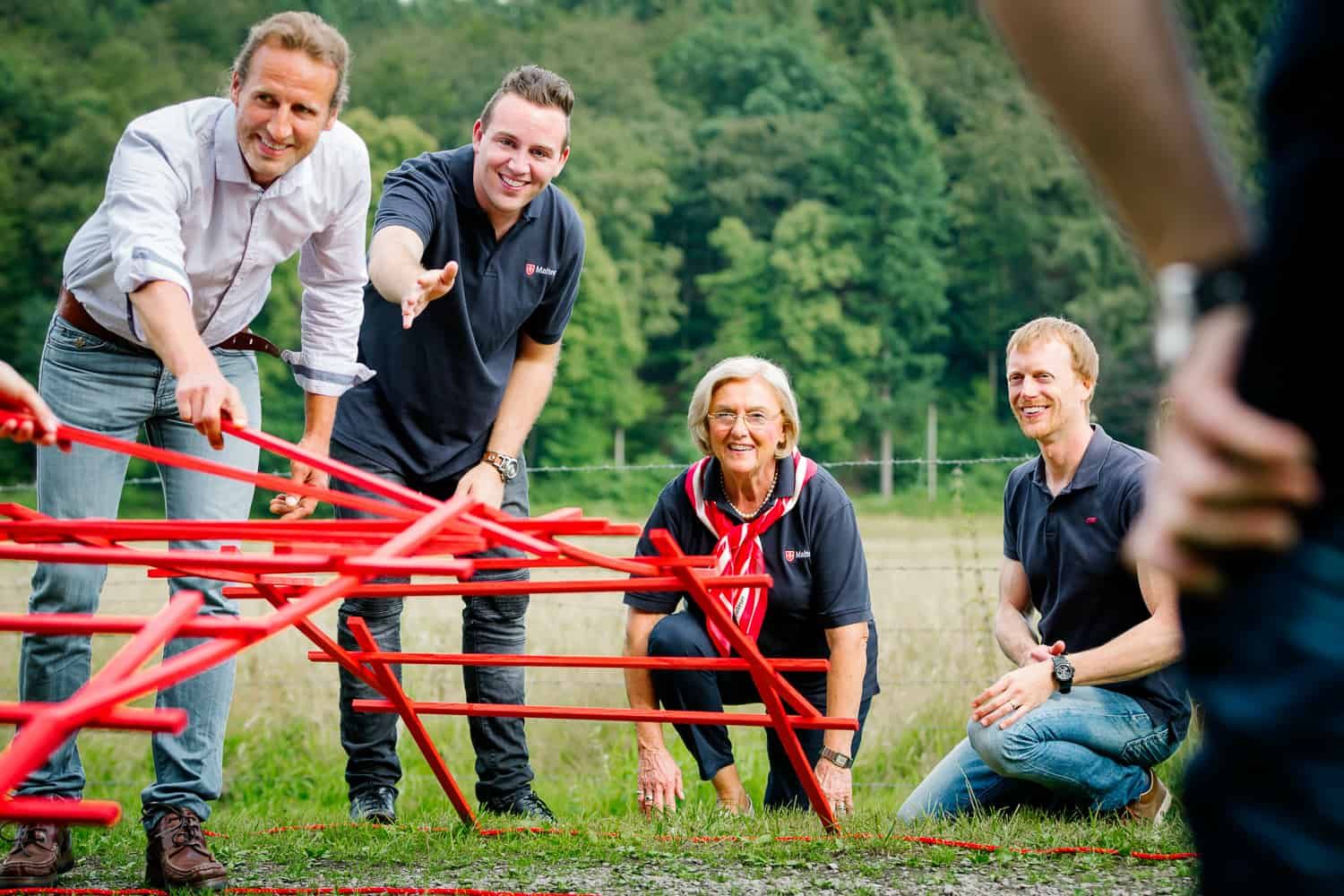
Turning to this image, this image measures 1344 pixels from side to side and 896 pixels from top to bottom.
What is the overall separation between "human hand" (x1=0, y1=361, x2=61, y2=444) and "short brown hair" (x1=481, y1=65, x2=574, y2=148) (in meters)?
2.24

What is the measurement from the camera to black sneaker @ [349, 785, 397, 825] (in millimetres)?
4781

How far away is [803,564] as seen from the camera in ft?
15.8

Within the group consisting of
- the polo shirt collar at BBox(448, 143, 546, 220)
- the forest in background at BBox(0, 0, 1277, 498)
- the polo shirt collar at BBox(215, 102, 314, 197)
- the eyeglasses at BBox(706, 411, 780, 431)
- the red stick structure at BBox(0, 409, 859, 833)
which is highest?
the forest in background at BBox(0, 0, 1277, 498)

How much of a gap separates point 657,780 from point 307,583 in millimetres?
1942

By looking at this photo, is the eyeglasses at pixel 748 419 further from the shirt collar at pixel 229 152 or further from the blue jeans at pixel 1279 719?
the blue jeans at pixel 1279 719

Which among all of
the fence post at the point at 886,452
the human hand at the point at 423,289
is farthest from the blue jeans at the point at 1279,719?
the fence post at the point at 886,452

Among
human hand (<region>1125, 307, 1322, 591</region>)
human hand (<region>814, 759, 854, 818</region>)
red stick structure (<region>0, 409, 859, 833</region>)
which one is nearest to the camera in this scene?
human hand (<region>1125, 307, 1322, 591</region>)

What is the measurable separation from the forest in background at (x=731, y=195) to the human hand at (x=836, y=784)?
32.8 meters

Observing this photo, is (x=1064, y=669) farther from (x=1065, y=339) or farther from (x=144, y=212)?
(x=144, y=212)

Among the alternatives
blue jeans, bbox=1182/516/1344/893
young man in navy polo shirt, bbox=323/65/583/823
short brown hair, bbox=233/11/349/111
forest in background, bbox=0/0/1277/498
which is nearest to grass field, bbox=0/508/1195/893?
young man in navy polo shirt, bbox=323/65/583/823

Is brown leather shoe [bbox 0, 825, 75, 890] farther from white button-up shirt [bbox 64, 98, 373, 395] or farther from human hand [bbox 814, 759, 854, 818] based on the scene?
human hand [bbox 814, 759, 854, 818]

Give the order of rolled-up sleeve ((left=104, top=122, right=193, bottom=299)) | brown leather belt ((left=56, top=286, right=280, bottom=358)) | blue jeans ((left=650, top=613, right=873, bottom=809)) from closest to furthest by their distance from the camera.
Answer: rolled-up sleeve ((left=104, top=122, right=193, bottom=299)) → brown leather belt ((left=56, top=286, right=280, bottom=358)) → blue jeans ((left=650, top=613, right=873, bottom=809))

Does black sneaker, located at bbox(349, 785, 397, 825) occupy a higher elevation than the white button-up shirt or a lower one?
lower

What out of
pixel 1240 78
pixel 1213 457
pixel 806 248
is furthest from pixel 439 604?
pixel 1240 78
